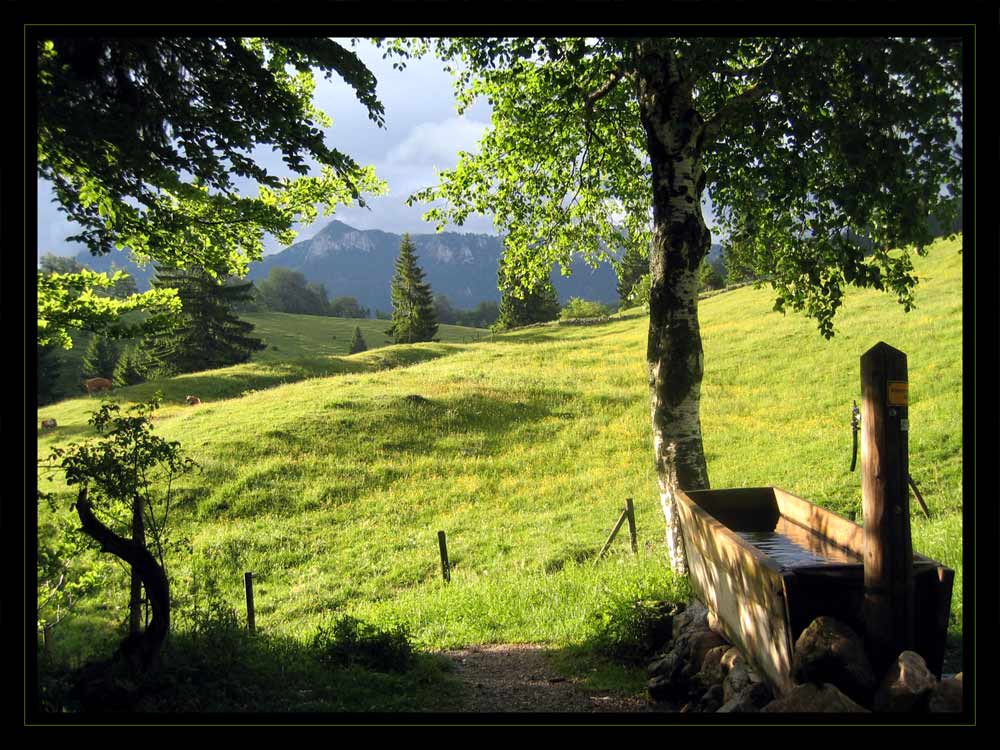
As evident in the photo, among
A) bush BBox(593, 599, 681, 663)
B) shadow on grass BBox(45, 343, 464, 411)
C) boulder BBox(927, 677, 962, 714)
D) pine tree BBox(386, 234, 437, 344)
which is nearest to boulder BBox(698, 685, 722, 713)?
bush BBox(593, 599, 681, 663)

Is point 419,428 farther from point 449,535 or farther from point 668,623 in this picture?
point 668,623

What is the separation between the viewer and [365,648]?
7.61 metres

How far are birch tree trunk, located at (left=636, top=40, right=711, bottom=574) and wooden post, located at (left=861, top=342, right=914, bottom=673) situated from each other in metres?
3.85

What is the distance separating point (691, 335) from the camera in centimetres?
905

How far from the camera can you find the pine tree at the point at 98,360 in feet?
67.4

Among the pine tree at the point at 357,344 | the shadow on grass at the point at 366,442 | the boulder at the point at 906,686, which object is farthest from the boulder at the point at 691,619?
the pine tree at the point at 357,344

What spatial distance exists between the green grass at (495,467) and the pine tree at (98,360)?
1064 millimetres

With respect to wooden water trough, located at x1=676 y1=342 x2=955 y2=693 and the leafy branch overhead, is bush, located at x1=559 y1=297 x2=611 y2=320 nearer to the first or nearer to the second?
the leafy branch overhead

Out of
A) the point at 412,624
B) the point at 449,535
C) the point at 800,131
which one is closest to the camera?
the point at 800,131

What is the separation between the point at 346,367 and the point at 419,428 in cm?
1580
